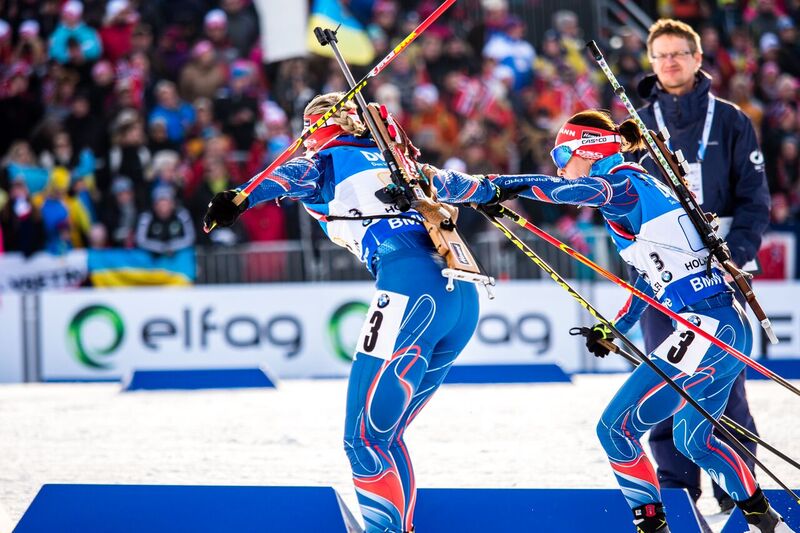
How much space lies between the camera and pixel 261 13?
43.7ft

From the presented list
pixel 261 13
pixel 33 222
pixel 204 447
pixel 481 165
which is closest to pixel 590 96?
pixel 481 165

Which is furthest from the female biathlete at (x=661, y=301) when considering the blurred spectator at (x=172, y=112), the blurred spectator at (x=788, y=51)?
the blurred spectator at (x=788, y=51)

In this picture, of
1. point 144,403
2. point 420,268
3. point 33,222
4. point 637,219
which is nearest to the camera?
point 420,268

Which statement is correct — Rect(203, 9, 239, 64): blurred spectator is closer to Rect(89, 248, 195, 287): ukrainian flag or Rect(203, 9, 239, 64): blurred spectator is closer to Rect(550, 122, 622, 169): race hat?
Rect(89, 248, 195, 287): ukrainian flag

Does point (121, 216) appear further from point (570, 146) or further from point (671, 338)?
point (671, 338)

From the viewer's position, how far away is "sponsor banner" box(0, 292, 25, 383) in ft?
35.3

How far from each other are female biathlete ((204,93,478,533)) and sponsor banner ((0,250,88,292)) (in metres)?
7.41

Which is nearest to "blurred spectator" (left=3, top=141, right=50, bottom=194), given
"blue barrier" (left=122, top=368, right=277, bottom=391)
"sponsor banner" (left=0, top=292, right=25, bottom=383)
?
"sponsor banner" (left=0, top=292, right=25, bottom=383)

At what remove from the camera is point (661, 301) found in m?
4.70

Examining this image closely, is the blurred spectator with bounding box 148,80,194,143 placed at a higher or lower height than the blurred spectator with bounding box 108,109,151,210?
higher

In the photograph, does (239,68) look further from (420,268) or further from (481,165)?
(420,268)

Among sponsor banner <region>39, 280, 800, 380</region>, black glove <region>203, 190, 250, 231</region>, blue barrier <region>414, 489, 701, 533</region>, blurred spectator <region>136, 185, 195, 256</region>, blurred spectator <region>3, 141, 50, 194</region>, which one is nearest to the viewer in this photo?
black glove <region>203, 190, 250, 231</region>

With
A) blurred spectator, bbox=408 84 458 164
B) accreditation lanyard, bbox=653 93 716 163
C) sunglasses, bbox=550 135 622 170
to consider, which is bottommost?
sunglasses, bbox=550 135 622 170

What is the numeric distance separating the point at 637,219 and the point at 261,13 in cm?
949
